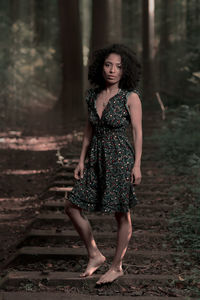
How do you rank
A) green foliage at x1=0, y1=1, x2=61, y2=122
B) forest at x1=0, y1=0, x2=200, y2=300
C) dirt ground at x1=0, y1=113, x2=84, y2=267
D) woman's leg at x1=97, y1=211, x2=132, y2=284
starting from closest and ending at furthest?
woman's leg at x1=97, y1=211, x2=132, y2=284 < forest at x1=0, y1=0, x2=200, y2=300 < dirt ground at x1=0, y1=113, x2=84, y2=267 < green foliage at x1=0, y1=1, x2=61, y2=122

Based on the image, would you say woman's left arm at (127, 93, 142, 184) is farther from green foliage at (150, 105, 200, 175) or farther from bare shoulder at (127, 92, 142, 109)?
green foliage at (150, 105, 200, 175)

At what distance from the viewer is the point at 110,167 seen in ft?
14.0

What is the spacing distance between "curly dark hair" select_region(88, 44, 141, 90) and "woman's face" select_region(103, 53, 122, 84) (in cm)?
4

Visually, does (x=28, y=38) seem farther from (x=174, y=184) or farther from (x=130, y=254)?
(x=130, y=254)

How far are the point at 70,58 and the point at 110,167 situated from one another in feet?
38.2

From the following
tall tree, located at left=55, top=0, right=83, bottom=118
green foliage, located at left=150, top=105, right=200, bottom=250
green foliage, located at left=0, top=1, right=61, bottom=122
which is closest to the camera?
green foliage, located at left=150, top=105, right=200, bottom=250

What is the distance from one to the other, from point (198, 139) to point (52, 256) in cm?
515

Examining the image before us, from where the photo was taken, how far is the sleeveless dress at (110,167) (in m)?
4.25

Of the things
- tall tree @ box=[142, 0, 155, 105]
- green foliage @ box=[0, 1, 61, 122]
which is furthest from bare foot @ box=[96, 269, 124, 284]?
tall tree @ box=[142, 0, 155, 105]

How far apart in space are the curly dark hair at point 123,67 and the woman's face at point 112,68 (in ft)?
0.12

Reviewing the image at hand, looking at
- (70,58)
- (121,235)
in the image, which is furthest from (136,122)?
(70,58)

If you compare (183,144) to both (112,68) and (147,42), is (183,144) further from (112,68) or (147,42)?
(147,42)

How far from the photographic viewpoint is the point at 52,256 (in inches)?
204

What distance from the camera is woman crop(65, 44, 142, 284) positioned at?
4.25 metres
